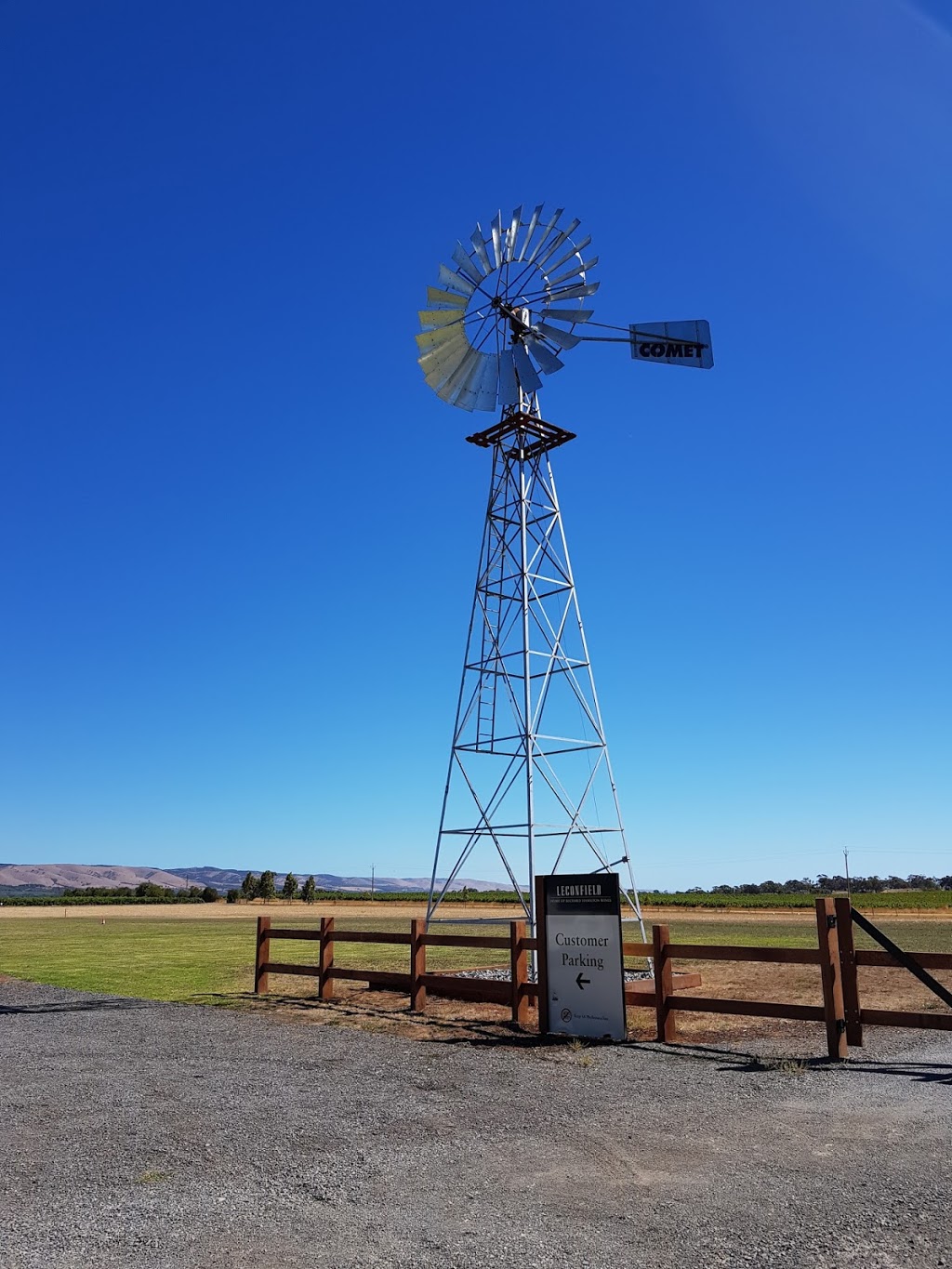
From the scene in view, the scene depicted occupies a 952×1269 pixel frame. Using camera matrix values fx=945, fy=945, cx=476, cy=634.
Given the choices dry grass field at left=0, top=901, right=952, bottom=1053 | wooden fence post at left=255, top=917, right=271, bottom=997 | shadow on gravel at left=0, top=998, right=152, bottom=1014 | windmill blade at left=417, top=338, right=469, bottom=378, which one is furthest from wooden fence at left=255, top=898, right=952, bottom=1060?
windmill blade at left=417, top=338, right=469, bottom=378

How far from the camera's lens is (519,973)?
1327cm

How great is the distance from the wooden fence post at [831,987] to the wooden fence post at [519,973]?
4.17 meters

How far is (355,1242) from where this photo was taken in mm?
5152

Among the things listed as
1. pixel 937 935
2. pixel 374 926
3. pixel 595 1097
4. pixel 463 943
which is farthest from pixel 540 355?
pixel 374 926

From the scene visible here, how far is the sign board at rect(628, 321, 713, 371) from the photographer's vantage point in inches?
749

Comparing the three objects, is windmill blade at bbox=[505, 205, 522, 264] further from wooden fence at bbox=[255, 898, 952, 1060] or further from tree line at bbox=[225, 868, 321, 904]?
tree line at bbox=[225, 868, 321, 904]

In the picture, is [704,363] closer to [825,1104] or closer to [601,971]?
[601,971]

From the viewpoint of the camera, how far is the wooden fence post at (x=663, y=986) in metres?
11.5

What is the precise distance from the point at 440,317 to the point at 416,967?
13.0 metres

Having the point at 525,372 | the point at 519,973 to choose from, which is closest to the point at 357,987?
the point at 519,973

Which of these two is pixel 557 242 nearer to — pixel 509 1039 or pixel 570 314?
pixel 570 314

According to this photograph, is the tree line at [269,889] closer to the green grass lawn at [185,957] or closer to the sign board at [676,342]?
the green grass lawn at [185,957]

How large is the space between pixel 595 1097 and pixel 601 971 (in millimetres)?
3256

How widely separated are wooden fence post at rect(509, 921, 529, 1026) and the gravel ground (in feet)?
6.20
